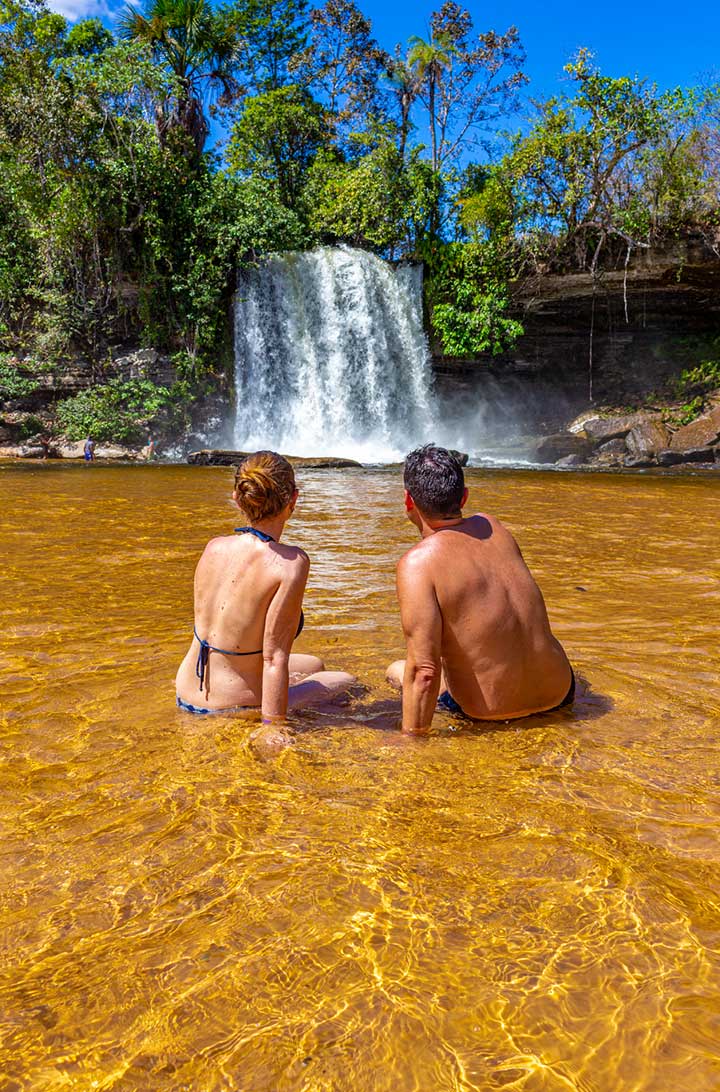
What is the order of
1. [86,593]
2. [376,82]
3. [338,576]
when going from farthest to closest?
[376,82]
[338,576]
[86,593]

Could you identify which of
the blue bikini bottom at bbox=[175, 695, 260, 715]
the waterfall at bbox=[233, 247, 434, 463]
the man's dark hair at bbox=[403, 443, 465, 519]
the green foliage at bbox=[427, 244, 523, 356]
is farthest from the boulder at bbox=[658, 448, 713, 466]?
the blue bikini bottom at bbox=[175, 695, 260, 715]

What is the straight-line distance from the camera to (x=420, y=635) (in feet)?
9.14

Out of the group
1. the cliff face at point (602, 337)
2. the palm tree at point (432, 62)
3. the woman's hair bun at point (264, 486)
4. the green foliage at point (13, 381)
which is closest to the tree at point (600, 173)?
the cliff face at point (602, 337)

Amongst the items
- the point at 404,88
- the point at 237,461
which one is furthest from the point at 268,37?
the point at 237,461

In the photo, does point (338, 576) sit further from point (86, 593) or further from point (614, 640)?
point (614, 640)

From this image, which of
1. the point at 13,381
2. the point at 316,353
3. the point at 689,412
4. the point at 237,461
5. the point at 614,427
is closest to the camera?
the point at 237,461

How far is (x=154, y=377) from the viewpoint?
2458 centimetres

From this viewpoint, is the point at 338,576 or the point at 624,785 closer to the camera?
the point at 624,785

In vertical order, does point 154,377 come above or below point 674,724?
above

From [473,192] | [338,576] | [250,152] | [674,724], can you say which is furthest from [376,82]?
[674,724]

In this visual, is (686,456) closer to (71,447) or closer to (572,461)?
(572,461)

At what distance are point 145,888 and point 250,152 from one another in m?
32.2

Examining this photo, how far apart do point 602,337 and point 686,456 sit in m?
7.47

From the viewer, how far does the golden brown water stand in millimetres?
1385
